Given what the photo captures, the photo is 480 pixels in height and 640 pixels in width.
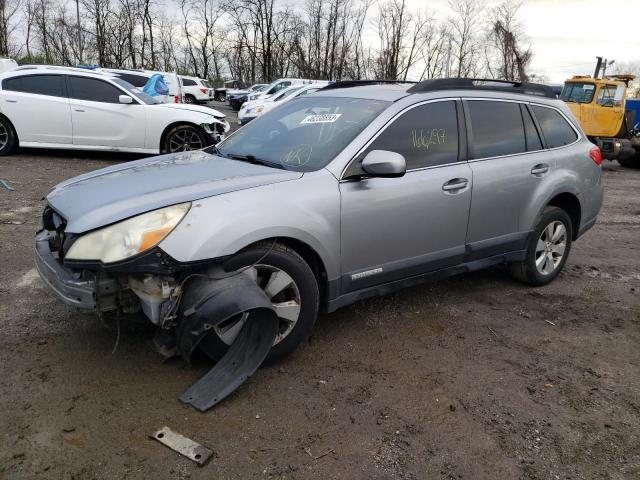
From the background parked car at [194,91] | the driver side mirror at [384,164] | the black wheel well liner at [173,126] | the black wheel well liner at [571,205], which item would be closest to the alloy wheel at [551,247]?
the black wheel well liner at [571,205]

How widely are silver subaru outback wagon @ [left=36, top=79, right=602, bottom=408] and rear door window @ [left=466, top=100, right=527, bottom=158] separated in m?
0.01

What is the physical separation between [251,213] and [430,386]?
1.44 m

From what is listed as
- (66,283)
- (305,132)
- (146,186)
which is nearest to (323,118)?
(305,132)

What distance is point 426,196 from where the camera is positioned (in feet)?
12.1

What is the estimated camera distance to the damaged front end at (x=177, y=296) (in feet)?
8.93

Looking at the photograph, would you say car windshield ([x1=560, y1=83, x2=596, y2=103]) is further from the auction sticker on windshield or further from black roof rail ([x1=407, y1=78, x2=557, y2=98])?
the auction sticker on windshield

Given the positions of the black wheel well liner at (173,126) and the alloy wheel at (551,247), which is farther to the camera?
the black wheel well liner at (173,126)

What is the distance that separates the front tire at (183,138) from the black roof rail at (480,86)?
6656 millimetres

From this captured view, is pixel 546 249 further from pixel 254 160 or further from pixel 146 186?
pixel 146 186

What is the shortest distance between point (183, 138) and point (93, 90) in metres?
1.80

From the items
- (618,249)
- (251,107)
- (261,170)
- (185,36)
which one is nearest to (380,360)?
(261,170)

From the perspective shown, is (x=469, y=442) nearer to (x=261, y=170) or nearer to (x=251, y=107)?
(x=261, y=170)

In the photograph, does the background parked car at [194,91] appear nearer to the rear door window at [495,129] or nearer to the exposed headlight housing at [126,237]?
the rear door window at [495,129]

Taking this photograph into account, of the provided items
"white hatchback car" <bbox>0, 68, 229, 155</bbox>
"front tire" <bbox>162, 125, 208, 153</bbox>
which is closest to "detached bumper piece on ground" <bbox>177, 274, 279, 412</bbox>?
"white hatchback car" <bbox>0, 68, 229, 155</bbox>
